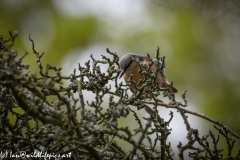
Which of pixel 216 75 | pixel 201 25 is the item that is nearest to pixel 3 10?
pixel 201 25

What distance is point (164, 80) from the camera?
15.8 feet

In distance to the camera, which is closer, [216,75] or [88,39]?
[216,75]

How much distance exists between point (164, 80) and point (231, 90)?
836mm

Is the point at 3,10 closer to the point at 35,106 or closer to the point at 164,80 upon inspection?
the point at 164,80

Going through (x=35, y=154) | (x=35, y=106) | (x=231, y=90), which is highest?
(x=231, y=90)

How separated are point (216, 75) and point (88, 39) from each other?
167 cm

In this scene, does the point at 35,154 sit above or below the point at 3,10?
below

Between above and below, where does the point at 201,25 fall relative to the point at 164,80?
above

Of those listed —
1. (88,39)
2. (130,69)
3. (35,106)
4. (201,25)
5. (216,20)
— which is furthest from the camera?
(130,69)

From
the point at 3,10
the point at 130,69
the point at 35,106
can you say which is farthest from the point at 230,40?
the point at 35,106

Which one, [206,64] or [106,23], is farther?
[106,23]

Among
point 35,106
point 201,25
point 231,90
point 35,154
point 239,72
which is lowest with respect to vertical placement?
point 35,154

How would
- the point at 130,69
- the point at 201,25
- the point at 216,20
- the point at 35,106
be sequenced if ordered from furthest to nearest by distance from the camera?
the point at 130,69, the point at 201,25, the point at 216,20, the point at 35,106

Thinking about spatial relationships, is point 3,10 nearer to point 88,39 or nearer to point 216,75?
point 88,39
